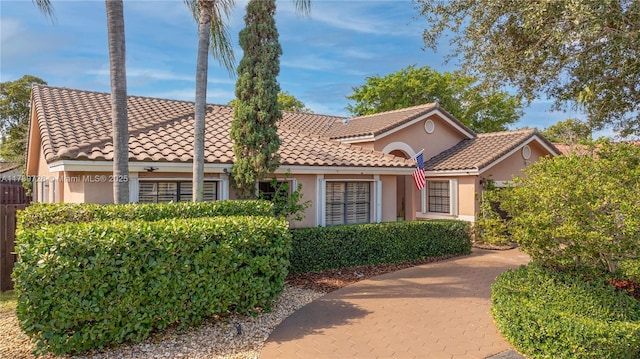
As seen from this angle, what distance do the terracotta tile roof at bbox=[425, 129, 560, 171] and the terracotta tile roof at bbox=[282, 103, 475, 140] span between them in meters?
1.33

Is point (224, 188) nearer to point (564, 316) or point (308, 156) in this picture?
point (308, 156)

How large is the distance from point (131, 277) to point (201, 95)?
5567 mm

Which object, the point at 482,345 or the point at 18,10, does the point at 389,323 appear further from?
the point at 18,10

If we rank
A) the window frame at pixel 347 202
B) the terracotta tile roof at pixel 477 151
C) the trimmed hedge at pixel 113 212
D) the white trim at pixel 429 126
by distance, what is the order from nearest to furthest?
the trimmed hedge at pixel 113 212 < the window frame at pixel 347 202 < the terracotta tile roof at pixel 477 151 < the white trim at pixel 429 126

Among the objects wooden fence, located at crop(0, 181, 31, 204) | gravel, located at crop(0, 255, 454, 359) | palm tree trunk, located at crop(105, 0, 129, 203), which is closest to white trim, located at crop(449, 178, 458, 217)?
gravel, located at crop(0, 255, 454, 359)

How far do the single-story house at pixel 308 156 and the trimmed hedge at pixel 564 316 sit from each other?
744 centimetres

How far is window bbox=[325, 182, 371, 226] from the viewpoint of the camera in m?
14.4

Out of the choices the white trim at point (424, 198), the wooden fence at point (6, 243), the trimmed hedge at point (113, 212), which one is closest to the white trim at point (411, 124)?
the white trim at point (424, 198)

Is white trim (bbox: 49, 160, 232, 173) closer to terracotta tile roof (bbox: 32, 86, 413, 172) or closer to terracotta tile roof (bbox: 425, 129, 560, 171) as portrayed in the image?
terracotta tile roof (bbox: 32, 86, 413, 172)

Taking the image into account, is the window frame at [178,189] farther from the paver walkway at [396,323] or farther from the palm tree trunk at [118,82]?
A: the paver walkway at [396,323]

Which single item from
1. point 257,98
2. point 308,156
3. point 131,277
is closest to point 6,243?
point 131,277

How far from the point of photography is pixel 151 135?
12.4 meters

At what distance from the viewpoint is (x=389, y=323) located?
7.60 meters

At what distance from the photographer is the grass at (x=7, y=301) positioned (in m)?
8.12
